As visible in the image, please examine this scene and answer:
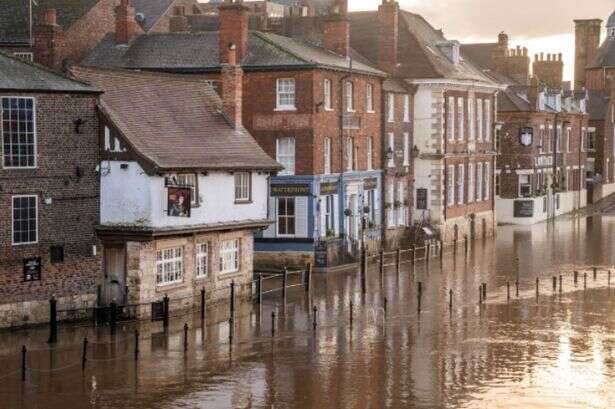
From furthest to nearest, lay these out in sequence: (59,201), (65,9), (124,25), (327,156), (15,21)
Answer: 1. (65,9)
2. (15,21)
3. (124,25)
4. (327,156)
5. (59,201)

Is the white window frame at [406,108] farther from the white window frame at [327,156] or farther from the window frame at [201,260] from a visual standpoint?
the window frame at [201,260]

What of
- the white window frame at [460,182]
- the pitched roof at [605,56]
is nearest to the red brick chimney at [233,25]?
the white window frame at [460,182]

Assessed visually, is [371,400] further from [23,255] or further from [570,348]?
[23,255]

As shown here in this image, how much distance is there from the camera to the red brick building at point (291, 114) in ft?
172

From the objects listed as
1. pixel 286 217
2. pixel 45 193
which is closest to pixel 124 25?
pixel 286 217

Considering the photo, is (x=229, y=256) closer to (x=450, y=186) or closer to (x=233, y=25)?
(x=233, y=25)

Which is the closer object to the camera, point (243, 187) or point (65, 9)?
point (243, 187)

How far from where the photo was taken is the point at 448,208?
67312 mm

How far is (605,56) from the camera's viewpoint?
376ft

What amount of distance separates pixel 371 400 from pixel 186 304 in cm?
1348

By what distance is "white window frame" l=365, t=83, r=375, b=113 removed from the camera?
58891 millimetres

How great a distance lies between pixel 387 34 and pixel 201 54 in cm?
1358

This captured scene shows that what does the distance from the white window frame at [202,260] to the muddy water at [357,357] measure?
150 centimetres

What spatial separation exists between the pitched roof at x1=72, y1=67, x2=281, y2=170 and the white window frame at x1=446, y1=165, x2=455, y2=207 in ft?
81.5
